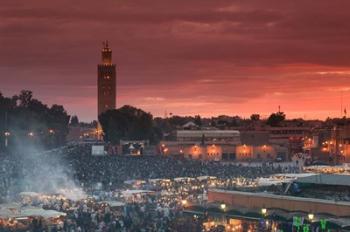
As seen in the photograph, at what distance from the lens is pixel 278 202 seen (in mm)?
23531

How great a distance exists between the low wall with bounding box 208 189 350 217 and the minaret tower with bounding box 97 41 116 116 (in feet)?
355

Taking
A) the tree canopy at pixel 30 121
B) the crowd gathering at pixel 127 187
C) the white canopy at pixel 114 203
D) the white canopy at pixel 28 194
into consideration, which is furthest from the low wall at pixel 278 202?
the tree canopy at pixel 30 121

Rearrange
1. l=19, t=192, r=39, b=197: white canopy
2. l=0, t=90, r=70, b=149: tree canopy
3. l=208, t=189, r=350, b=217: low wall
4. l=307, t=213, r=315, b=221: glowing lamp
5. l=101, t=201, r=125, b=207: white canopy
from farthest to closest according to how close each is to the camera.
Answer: l=0, t=90, r=70, b=149: tree canopy → l=19, t=192, r=39, b=197: white canopy → l=101, t=201, r=125, b=207: white canopy → l=208, t=189, r=350, b=217: low wall → l=307, t=213, r=315, b=221: glowing lamp

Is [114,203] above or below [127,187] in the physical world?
below

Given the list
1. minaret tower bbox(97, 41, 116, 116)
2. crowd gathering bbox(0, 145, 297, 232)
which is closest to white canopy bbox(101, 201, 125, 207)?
crowd gathering bbox(0, 145, 297, 232)

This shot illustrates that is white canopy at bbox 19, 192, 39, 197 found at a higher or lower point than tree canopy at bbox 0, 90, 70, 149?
lower

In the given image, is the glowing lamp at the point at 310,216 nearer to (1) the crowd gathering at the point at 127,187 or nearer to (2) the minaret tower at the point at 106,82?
(1) the crowd gathering at the point at 127,187

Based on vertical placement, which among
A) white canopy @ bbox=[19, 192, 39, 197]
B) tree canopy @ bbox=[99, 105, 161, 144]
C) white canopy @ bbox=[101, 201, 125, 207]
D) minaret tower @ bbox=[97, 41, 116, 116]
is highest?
minaret tower @ bbox=[97, 41, 116, 116]

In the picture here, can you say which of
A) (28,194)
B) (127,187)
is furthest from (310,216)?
(127,187)

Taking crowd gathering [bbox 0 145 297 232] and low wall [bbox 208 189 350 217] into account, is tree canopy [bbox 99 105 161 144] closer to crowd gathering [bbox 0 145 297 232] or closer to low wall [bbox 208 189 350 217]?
crowd gathering [bbox 0 145 297 232]

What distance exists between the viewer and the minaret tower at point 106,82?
134m

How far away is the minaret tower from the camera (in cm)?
13375

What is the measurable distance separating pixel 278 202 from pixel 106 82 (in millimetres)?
112928

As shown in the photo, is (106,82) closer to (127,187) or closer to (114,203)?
(127,187)
